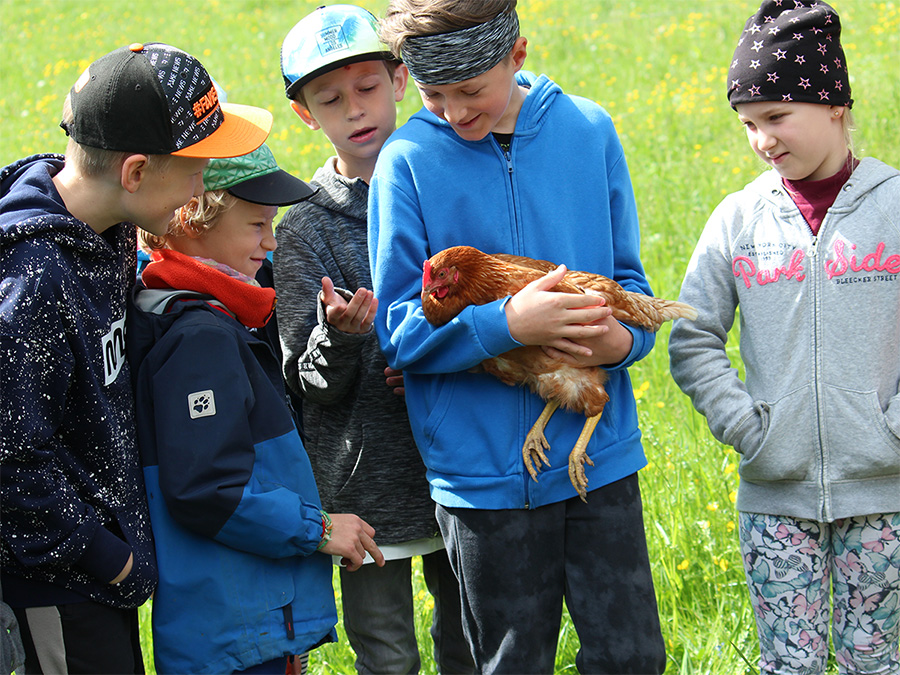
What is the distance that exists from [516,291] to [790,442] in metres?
0.86

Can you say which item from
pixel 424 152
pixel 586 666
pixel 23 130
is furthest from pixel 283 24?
pixel 586 666

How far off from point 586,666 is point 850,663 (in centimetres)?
79

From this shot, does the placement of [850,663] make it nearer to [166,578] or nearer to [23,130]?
[166,578]

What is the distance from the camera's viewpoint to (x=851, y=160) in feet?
7.44

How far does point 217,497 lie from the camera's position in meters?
1.81

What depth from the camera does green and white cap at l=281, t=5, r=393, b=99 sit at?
230cm

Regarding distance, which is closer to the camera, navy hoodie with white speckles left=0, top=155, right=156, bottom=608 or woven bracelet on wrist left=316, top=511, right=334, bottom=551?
navy hoodie with white speckles left=0, top=155, right=156, bottom=608

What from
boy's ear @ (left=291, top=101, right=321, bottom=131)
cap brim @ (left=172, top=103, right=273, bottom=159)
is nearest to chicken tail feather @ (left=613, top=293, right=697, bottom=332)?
cap brim @ (left=172, top=103, right=273, bottom=159)

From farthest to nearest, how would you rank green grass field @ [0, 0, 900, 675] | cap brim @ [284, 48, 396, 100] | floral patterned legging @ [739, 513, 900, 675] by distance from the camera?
green grass field @ [0, 0, 900, 675] → cap brim @ [284, 48, 396, 100] → floral patterned legging @ [739, 513, 900, 675]

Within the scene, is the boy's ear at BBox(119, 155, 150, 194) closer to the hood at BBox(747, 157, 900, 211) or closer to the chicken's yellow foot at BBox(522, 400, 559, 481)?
the chicken's yellow foot at BBox(522, 400, 559, 481)

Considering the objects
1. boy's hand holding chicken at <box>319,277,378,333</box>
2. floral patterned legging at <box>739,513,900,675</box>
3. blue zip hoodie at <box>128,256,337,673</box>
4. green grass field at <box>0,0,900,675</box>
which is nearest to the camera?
blue zip hoodie at <box>128,256,337,673</box>

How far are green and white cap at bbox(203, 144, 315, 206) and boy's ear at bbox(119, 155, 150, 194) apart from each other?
1.01 ft

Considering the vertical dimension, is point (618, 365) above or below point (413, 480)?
above

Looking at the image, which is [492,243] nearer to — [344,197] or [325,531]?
[344,197]
